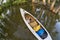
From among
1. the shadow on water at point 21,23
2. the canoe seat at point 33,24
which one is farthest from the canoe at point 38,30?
the shadow on water at point 21,23

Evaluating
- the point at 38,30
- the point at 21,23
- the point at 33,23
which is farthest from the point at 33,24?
the point at 21,23

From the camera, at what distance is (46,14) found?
602 cm

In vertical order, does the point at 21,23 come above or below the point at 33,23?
below

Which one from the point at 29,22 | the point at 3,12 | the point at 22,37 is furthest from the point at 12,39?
the point at 3,12

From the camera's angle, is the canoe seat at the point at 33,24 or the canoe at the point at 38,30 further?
the canoe seat at the point at 33,24

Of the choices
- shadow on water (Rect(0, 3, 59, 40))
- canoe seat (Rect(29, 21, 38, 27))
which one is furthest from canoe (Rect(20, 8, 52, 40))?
shadow on water (Rect(0, 3, 59, 40))

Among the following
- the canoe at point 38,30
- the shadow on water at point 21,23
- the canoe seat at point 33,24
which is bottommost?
the shadow on water at point 21,23

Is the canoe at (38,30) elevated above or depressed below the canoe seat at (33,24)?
below

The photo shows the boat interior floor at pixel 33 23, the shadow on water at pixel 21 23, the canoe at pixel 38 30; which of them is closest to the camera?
the canoe at pixel 38 30

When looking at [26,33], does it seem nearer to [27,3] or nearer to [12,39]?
[12,39]

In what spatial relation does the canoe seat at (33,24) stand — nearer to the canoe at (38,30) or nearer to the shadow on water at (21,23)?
the canoe at (38,30)

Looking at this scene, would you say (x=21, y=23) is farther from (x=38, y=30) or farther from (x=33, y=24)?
(x=38, y=30)

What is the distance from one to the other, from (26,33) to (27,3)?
162cm

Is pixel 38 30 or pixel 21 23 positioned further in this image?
pixel 21 23
